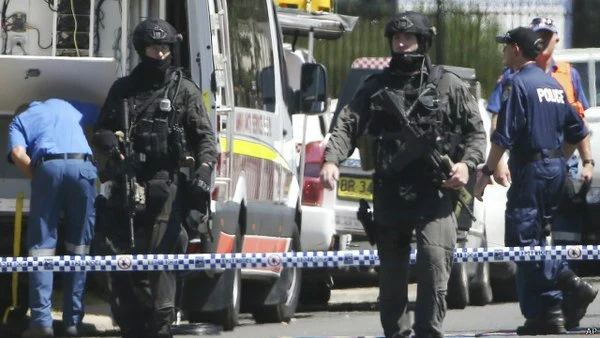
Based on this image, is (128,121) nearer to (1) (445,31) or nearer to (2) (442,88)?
(2) (442,88)

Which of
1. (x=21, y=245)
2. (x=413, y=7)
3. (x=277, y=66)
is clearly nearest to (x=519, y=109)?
(x=277, y=66)

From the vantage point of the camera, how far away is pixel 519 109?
10.2 m

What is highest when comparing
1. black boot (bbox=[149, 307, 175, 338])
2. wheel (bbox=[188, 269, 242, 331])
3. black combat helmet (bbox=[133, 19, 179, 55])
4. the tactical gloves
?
black combat helmet (bbox=[133, 19, 179, 55])

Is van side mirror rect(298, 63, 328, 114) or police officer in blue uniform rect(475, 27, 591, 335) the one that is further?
van side mirror rect(298, 63, 328, 114)

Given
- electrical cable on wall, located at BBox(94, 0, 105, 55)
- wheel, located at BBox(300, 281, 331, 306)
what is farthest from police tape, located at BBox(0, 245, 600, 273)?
wheel, located at BBox(300, 281, 331, 306)

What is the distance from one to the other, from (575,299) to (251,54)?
9.86 feet

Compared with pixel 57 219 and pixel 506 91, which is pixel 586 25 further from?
pixel 57 219

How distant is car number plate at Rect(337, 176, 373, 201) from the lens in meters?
14.3

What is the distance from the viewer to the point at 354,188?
1432 centimetres

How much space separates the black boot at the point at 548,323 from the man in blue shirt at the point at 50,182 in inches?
117

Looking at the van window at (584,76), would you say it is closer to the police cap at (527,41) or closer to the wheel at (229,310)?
the wheel at (229,310)

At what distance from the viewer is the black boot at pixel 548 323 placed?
405 inches

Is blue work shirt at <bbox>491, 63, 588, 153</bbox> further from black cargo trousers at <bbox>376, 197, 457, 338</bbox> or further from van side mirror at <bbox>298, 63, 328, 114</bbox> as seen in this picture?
van side mirror at <bbox>298, 63, 328, 114</bbox>

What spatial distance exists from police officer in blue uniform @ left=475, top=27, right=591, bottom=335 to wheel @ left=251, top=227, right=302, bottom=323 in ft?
9.34
